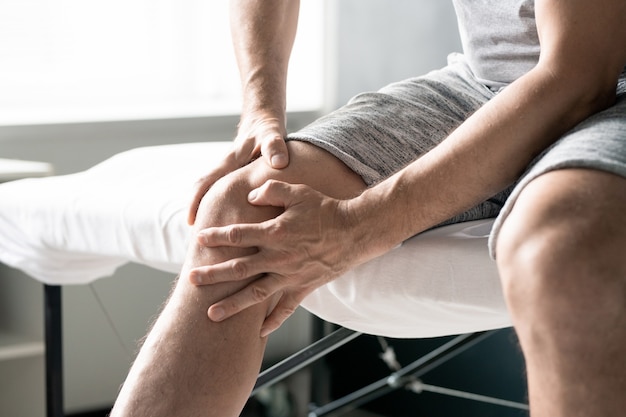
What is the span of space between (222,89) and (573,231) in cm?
221

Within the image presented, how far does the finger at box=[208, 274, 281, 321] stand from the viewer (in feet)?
3.50

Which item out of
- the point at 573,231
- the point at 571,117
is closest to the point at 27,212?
the point at 571,117

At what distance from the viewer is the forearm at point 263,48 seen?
4.81ft

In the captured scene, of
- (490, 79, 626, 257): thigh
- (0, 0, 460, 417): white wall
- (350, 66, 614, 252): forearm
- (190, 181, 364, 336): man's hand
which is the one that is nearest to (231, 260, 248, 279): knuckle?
(190, 181, 364, 336): man's hand

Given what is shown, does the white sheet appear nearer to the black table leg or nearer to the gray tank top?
the black table leg

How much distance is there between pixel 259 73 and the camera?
1.49m

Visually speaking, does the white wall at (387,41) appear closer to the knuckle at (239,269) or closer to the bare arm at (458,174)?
the bare arm at (458,174)

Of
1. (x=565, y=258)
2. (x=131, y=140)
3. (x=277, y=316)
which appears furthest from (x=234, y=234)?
(x=131, y=140)

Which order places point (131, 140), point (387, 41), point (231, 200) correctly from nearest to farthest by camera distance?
point (231, 200) → point (131, 140) → point (387, 41)

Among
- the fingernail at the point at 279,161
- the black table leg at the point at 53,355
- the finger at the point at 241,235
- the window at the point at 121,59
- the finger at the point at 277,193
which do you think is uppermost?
the fingernail at the point at 279,161

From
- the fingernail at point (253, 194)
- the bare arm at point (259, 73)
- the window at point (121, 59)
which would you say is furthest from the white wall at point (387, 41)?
the fingernail at point (253, 194)

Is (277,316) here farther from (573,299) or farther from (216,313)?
(573,299)

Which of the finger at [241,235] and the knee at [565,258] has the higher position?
the knee at [565,258]

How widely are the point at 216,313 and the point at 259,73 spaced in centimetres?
54
